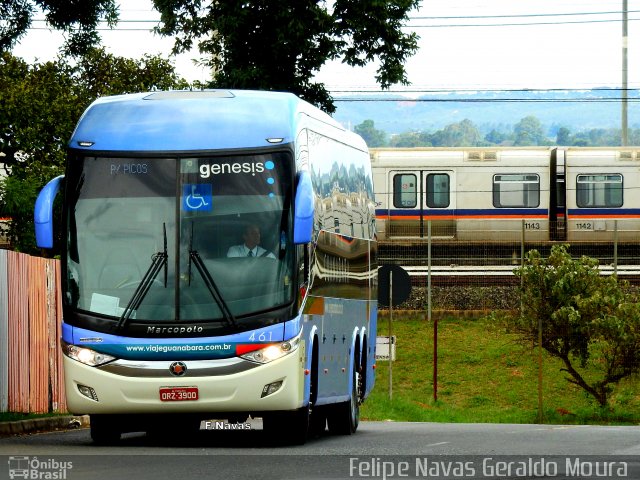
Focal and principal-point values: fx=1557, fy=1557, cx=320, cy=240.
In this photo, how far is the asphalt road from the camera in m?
12.3

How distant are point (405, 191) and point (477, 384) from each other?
12932 mm

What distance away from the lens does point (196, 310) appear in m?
15.2

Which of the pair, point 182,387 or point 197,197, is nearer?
point 182,387

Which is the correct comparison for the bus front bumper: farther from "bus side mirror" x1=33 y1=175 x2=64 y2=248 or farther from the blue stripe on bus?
"bus side mirror" x1=33 y1=175 x2=64 y2=248

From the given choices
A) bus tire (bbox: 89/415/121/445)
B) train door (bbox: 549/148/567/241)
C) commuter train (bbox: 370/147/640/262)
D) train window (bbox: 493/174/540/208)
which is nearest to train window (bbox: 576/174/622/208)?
commuter train (bbox: 370/147/640/262)

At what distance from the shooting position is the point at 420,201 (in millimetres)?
47250

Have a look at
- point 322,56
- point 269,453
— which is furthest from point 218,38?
point 269,453

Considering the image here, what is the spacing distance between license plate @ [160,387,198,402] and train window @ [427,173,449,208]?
108 feet

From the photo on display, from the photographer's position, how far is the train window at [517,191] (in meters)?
47.6

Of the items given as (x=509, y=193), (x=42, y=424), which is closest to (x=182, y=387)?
(x=42, y=424)

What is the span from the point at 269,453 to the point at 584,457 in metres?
2.95

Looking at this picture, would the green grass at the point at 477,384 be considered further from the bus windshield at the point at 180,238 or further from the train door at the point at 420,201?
the bus windshield at the point at 180,238

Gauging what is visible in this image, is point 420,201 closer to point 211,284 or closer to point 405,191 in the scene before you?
point 405,191

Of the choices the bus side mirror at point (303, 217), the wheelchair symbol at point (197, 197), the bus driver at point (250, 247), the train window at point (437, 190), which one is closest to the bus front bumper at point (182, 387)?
the bus driver at point (250, 247)
